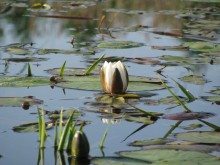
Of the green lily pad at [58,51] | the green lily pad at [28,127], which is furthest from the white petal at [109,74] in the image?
the green lily pad at [58,51]

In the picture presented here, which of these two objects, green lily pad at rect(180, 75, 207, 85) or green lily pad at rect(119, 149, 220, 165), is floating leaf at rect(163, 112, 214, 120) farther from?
green lily pad at rect(180, 75, 207, 85)

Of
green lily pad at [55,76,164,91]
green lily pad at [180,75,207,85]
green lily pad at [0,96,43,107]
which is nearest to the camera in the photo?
green lily pad at [0,96,43,107]

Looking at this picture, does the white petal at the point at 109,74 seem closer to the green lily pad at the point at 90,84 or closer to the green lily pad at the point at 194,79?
the green lily pad at the point at 90,84

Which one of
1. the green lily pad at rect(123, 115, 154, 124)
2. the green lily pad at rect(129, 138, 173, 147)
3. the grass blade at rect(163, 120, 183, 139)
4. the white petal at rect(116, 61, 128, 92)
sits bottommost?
the grass blade at rect(163, 120, 183, 139)

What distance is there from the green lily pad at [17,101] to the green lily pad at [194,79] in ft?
3.07

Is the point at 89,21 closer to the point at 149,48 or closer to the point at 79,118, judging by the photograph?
the point at 149,48

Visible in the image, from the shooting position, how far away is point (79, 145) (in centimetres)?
194

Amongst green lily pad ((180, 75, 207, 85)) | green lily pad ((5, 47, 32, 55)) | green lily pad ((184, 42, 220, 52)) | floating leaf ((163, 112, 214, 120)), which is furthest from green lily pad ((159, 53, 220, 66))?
floating leaf ((163, 112, 214, 120))

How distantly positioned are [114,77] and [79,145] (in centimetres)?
96

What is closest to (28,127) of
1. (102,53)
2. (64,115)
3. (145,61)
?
(64,115)

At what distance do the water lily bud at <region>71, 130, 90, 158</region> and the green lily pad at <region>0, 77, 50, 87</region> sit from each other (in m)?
1.14

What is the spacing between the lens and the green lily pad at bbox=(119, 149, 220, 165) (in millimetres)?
1894

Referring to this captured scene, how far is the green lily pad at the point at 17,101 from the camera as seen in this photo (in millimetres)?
2650

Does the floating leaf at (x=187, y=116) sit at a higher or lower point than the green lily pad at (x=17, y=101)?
lower
